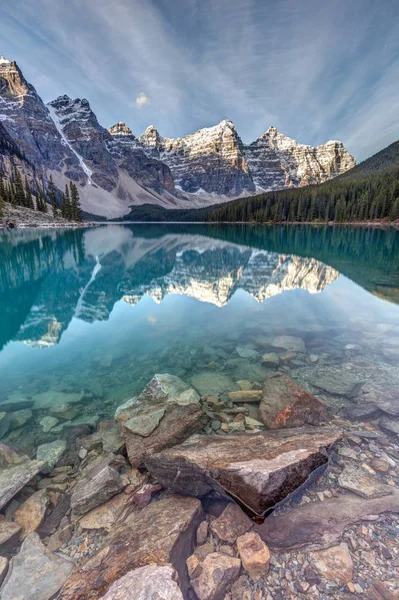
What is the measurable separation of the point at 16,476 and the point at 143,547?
10.3ft

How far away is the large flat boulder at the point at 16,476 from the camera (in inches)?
189

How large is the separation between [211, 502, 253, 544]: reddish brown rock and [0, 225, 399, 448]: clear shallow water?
417 centimetres

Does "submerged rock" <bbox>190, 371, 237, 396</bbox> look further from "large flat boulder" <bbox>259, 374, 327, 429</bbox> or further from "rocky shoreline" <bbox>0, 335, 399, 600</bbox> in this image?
"large flat boulder" <bbox>259, 374, 327, 429</bbox>

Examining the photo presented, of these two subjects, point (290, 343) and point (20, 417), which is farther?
point (290, 343)

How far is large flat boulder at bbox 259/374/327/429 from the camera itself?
22.1 feet

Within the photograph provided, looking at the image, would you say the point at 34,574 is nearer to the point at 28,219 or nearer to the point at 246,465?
the point at 246,465

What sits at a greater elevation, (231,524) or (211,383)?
(231,524)

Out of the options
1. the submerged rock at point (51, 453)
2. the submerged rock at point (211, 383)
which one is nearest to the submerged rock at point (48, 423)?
the submerged rock at point (51, 453)

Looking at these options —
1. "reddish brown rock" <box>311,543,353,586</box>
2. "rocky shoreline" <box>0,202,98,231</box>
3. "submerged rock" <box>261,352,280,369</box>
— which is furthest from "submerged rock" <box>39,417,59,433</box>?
"rocky shoreline" <box>0,202,98,231</box>

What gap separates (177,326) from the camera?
1448 centimetres

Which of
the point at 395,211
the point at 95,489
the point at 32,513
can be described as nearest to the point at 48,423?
the point at 32,513

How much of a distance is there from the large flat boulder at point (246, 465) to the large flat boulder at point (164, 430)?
0.42m

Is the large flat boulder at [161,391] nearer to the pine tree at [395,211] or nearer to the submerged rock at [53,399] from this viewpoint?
the submerged rock at [53,399]

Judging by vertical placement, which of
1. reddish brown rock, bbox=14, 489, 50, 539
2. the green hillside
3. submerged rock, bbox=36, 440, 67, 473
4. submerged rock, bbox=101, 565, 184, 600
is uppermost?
the green hillside
